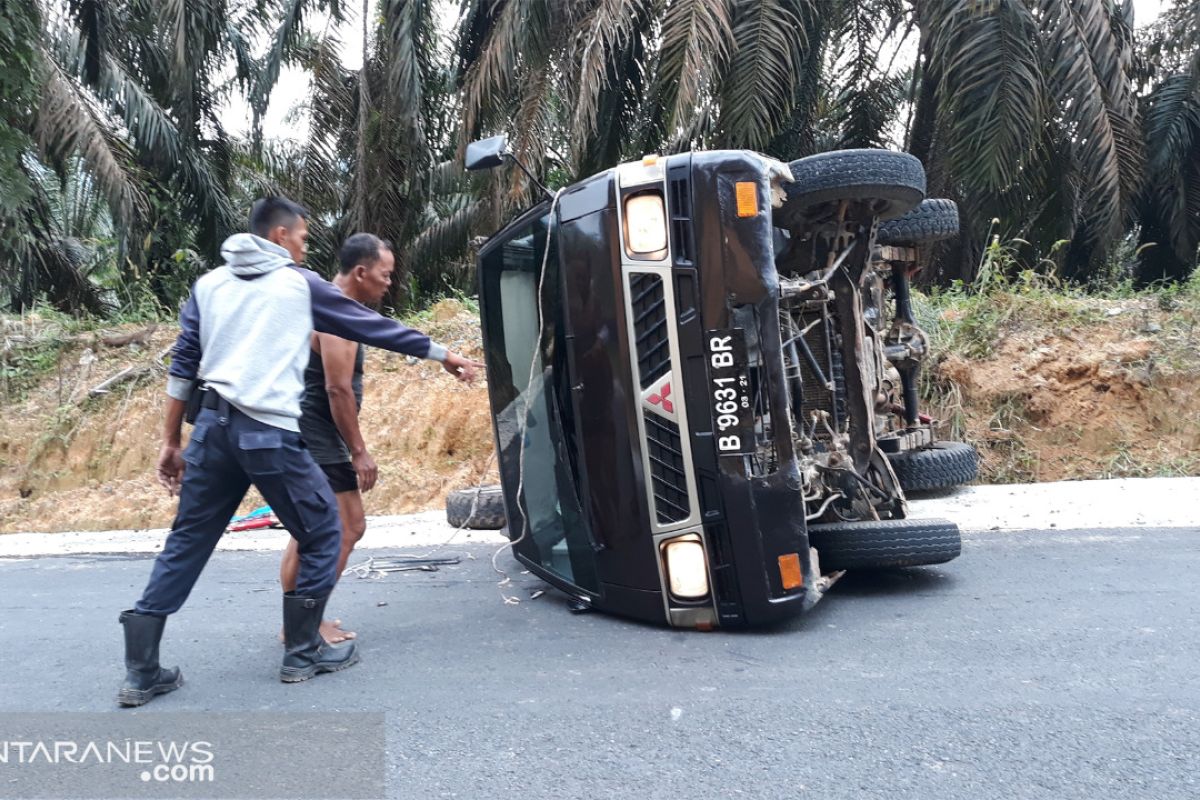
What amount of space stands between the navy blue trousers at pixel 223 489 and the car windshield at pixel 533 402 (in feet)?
3.50

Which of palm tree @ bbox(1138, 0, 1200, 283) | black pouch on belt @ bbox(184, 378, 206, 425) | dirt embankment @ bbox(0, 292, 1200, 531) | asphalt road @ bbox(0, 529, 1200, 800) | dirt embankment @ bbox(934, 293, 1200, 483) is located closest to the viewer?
asphalt road @ bbox(0, 529, 1200, 800)

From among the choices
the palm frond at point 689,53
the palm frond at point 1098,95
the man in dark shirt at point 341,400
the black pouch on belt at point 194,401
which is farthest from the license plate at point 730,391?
the palm frond at point 1098,95

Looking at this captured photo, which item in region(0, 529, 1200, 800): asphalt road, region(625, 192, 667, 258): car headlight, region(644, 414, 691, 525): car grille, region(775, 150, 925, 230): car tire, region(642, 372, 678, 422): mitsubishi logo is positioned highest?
region(775, 150, 925, 230): car tire

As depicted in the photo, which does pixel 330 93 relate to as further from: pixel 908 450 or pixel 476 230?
pixel 908 450

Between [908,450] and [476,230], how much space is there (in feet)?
23.2

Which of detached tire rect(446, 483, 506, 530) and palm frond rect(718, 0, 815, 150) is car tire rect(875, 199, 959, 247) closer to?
detached tire rect(446, 483, 506, 530)

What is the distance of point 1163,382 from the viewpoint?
7609 millimetres

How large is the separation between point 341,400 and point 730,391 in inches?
62.5

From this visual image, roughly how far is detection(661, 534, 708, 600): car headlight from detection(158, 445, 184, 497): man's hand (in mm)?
1890

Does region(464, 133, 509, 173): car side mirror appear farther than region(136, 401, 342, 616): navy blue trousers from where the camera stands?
Yes

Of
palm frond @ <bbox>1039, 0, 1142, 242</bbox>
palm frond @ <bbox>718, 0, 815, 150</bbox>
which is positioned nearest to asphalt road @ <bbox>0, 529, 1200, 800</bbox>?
palm frond @ <bbox>718, 0, 815, 150</bbox>

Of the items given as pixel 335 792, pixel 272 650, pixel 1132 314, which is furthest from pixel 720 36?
pixel 335 792

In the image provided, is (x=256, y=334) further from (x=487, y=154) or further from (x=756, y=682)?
(x=756, y=682)

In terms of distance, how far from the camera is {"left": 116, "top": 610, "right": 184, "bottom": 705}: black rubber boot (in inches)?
127
